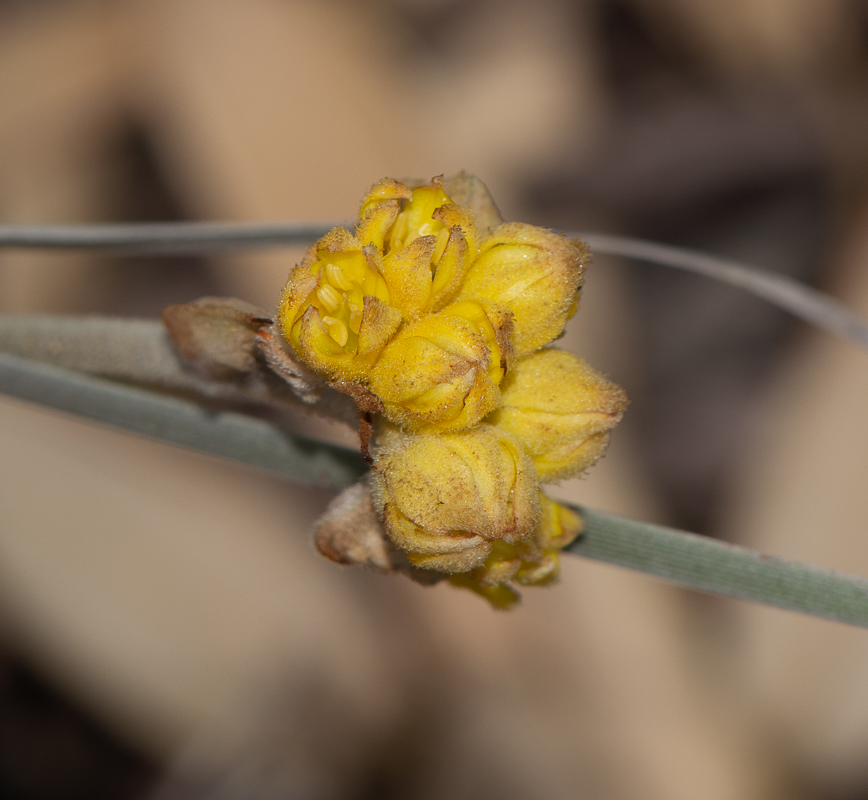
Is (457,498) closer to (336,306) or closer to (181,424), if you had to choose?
(336,306)

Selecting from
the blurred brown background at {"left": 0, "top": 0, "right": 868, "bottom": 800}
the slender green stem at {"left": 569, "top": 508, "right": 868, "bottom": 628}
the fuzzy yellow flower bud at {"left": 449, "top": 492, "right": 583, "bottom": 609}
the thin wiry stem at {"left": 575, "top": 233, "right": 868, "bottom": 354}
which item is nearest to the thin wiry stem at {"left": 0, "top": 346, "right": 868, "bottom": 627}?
the slender green stem at {"left": 569, "top": 508, "right": 868, "bottom": 628}

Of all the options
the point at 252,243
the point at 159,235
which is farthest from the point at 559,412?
the point at 159,235

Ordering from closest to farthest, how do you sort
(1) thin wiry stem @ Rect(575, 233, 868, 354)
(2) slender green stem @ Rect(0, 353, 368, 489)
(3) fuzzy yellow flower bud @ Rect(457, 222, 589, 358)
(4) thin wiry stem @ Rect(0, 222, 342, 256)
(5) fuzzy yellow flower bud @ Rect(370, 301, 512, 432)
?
(5) fuzzy yellow flower bud @ Rect(370, 301, 512, 432), (3) fuzzy yellow flower bud @ Rect(457, 222, 589, 358), (2) slender green stem @ Rect(0, 353, 368, 489), (4) thin wiry stem @ Rect(0, 222, 342, 256), (1) thin wiry stem @ Rect(575, 233, 868, 354)

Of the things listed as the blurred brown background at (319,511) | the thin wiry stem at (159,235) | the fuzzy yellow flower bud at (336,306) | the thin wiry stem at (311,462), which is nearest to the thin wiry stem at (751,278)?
the thin wiry stem at (159,235)

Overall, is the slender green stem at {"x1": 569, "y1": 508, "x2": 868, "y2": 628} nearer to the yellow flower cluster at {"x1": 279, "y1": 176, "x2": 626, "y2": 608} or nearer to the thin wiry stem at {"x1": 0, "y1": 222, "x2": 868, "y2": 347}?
the yellow flower cluster at {"x1": 279, "y1": 176, "x2": 626, "y2": 608}

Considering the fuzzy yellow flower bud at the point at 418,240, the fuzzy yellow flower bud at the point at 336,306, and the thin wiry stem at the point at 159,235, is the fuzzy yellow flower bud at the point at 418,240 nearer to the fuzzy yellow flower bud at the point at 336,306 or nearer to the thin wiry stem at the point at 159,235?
the fuzzy yellow flower bud at the point at 336,306

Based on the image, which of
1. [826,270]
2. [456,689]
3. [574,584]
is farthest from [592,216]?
[456,689]
